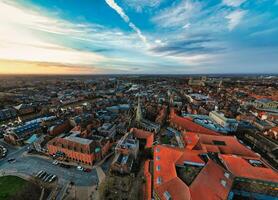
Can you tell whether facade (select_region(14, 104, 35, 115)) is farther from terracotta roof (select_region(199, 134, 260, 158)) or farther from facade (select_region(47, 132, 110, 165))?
terracotta roof (select_region(199, 134, 260, 158))

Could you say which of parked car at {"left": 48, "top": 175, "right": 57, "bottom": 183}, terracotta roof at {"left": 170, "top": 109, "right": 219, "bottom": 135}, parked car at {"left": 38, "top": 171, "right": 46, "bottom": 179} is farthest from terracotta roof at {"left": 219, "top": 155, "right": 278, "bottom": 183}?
parked car at {"left": 38, "top": 171, "right": 46, "bottom": 179}

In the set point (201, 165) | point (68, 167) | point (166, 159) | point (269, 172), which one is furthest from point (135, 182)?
point (269, 172)

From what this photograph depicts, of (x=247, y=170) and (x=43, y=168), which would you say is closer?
(x=247, y=170)

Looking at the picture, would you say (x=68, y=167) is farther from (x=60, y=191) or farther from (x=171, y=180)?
(x=171, y=180)

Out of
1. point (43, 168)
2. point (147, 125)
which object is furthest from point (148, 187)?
point (147, 125)

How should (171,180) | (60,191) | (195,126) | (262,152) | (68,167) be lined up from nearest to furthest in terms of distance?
(171,180), (60,191), (68,167), (262,152), (195,126)

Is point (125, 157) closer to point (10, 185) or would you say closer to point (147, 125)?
point (147, 125)
